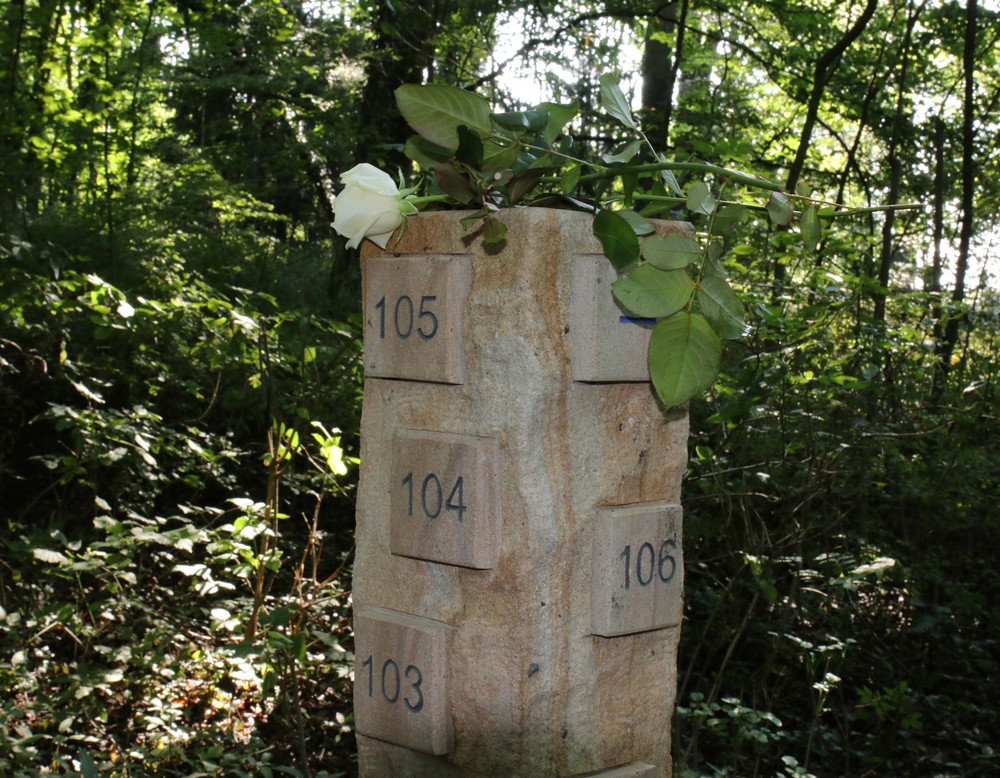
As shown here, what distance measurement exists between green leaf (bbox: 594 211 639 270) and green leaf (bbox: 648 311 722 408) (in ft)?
0.34

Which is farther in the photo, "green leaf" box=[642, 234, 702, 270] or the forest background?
the forest background

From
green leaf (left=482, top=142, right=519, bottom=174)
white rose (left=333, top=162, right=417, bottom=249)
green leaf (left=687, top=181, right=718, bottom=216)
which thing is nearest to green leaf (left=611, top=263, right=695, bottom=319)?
green leaf (left=687, top=181, right=718, bottom=216)

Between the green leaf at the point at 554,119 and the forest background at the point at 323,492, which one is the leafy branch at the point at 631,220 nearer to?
the green leaf at the point at 554,119

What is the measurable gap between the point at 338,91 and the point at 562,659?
581 centimetres

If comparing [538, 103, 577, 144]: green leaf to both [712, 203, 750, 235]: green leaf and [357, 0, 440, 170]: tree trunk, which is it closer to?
[712, 203, 750, 235]: green leaf

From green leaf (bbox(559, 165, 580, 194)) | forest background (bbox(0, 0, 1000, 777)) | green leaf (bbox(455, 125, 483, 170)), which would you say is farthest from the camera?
forest background (bbox(0, 0, 1000, 777))

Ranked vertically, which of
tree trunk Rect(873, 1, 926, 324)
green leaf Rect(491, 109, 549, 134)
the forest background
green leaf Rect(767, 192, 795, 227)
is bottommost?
the forest background

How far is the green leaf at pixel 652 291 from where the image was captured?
4.59 ft

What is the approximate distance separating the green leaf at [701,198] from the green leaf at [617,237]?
0.12m

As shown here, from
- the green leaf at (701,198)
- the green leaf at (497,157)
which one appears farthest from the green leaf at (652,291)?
the green leaf at (497,157)

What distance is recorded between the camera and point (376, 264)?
162cm

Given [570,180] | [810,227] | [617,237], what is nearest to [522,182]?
[570,180]

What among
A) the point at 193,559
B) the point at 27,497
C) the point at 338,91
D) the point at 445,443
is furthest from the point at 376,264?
the point at 338,91

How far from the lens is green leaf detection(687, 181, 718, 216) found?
4.83ft
